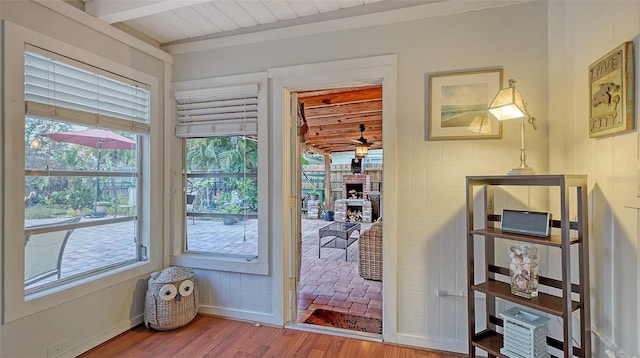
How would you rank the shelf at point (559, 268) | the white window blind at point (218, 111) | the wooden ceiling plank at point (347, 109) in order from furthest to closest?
the wooden ceiling plank at point (347, 109)
the white window blind at point (218, 111)
the shelf at point (559, 268)

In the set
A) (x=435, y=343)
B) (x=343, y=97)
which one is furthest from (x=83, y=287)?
(x=343, y=97)

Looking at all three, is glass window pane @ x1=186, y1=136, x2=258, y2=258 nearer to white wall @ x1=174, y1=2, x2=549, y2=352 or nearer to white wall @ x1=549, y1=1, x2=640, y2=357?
white wall @ x1=174, y1=2, x2=549, y2=352

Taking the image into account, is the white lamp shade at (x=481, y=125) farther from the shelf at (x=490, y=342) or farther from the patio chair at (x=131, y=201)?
the patio chair at (x=131, y=201)

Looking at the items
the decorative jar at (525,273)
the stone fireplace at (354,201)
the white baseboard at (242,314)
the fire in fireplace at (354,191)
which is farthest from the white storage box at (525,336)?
the fire in fireplace at (354,191)

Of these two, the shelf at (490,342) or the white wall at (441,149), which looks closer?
the shelf at (490,342)

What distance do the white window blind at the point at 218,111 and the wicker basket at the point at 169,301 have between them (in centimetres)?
131

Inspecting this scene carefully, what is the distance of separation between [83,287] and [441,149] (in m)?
2.82

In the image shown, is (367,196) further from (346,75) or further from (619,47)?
(619,47)

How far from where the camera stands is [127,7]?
7.13 ft

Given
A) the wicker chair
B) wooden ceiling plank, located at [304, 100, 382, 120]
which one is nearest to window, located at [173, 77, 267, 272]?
the wicker chair

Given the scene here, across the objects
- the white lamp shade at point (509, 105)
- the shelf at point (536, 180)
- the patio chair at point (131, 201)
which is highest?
the white lamp shade at point (509, 105)

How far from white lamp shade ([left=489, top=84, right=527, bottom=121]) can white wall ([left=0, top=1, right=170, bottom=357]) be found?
9.05ft

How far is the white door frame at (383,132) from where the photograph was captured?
2.36 metres

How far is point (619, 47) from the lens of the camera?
1.37 m
